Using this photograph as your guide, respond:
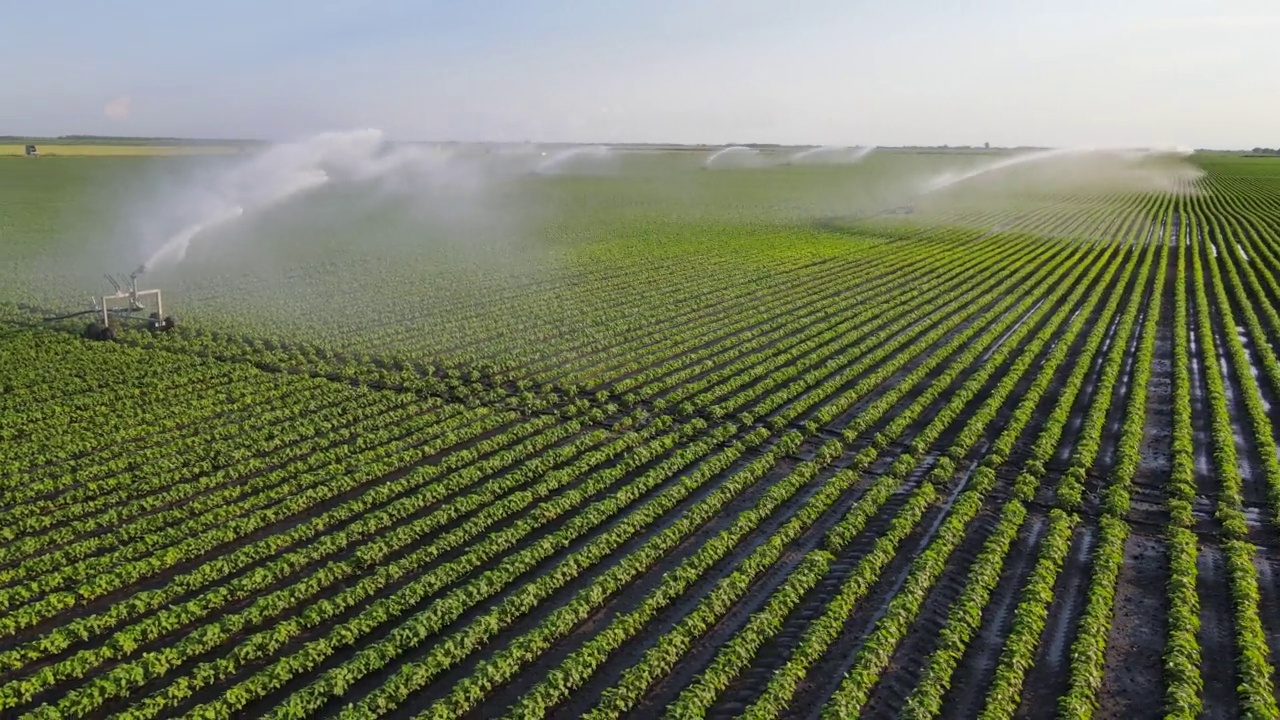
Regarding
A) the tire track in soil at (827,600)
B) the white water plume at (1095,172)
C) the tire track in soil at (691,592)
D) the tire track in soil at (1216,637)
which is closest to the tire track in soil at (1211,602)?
the tire track in soil at (1216,637)

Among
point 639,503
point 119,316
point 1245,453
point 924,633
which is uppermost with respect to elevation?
point 119,316

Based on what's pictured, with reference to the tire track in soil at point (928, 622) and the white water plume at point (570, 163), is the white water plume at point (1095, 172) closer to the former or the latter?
the white water plume at point (570, 163)

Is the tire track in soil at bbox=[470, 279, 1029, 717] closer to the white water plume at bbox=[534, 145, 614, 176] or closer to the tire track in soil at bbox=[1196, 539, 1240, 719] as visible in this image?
the tire track in soil at bbox=[1196, 539, 1240, 719]

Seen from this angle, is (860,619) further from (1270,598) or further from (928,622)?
(1270,598)

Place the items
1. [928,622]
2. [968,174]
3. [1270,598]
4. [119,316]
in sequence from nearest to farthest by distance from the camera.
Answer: [928,622]
[1270,598]
[119,316]
[968,174]

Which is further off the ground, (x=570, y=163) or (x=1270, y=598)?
(x=570, y=163)

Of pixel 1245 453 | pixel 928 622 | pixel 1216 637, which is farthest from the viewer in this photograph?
pixel 1245 453

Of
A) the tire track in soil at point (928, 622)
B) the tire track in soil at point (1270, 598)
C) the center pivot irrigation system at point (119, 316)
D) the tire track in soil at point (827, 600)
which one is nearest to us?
the tire track in soil at point (928, 622)

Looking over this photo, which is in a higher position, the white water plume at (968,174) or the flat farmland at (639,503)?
the white water plume at (968,174)

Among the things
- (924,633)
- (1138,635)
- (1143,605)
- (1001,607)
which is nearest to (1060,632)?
(1001,607)

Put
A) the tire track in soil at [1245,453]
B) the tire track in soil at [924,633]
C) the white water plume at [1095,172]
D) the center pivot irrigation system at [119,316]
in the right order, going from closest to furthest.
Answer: the tire track in soil at [924,633] → the tire track in soil at [1245,453] → the center pivot irrigation system at [119,316] → the white water plume at [1095,172]
